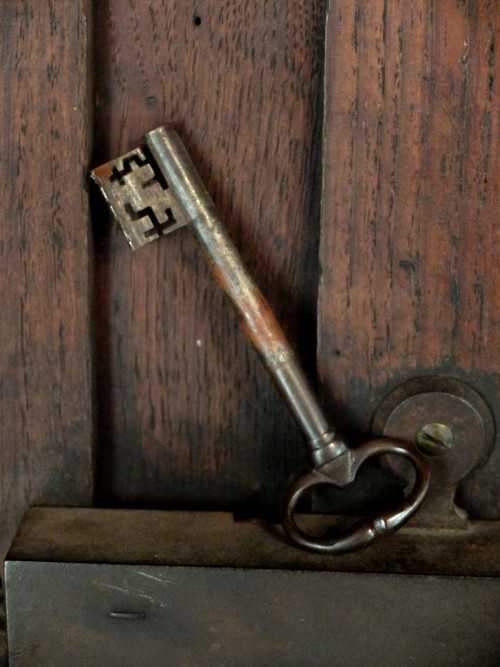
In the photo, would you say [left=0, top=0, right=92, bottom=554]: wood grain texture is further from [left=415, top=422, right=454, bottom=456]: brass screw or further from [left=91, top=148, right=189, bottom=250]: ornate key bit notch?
[left=415, top=422, right=454, bottom=456]: brass screw

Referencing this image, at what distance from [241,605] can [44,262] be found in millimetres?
401

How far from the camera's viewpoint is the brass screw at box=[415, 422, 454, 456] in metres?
0.84

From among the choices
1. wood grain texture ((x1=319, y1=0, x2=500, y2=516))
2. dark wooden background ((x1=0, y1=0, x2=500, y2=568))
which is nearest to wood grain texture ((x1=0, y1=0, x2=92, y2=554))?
dark wooden background ((x1=0, y1=0, x2=500, y2=568))

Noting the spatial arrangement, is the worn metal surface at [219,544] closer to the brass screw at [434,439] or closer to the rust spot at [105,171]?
Answer: the brass screw at [434,439]

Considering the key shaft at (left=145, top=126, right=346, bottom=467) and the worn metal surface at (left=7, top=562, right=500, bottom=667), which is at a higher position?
the key shaft at (left=145, top=126, right=346, bottom=467)

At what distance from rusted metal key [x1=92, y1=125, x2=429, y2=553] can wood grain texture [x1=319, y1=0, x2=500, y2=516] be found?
6 cm

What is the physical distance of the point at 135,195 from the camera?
83 cm

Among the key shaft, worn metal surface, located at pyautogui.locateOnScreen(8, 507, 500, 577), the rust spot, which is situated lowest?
worn metal surface, located at pyautogui.locateOnScreen(8, 507, 500, 577)

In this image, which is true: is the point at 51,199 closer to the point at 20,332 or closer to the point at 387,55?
the point at 20,332

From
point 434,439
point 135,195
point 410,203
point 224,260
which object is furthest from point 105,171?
point 434,439

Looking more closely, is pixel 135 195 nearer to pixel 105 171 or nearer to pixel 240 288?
pixel 105 171

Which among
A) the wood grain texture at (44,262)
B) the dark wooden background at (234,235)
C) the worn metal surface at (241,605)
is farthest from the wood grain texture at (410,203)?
the wood grain texture at (44,262)

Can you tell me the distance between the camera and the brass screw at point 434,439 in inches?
33.0

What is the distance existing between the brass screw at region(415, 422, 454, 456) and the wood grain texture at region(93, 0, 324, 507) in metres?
0.14
